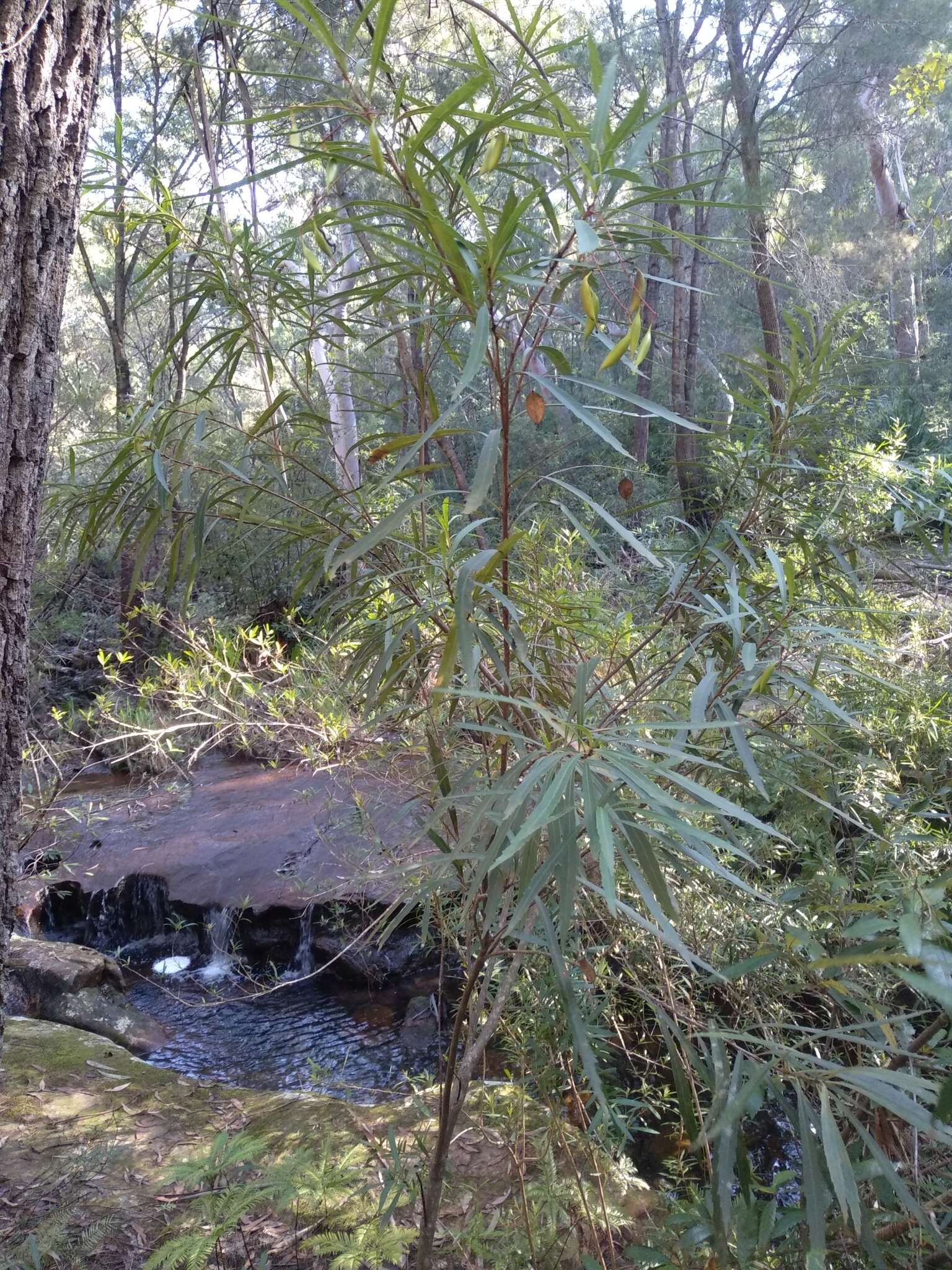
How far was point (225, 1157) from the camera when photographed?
1.50 m

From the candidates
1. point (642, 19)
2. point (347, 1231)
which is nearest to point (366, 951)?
point (347, 1231)

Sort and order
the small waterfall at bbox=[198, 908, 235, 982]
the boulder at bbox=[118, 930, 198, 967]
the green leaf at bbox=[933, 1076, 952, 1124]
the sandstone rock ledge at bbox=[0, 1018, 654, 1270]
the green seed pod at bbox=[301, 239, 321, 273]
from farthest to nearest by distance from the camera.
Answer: the boulder at bbox=[118, 930, 198, 967] < the small waterfall at bbox=[198, 908, 235, 982] < the sandstone rock ledge at bbox=[0, 1018, 654, 1270] < the green seed pod at bbox=[301, 239, 321, 273] < the green leaf at bbox=[933, 1076, 952, 1124]

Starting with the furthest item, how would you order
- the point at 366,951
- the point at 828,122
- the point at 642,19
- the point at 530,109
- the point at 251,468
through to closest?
the point at 642,19
the point at 828,122
the point at 366,951
the point at 251,468
the point at 530,109

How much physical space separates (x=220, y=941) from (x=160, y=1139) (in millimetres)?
2792

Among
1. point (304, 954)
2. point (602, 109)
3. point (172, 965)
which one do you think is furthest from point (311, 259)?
point (172, 965)

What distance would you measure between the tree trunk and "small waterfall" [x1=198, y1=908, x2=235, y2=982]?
3.63 metres

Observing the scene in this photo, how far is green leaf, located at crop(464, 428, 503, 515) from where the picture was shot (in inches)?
38.9

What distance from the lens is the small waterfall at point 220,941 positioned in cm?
502

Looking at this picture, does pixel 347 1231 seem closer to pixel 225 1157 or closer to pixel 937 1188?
pixel 225 1157

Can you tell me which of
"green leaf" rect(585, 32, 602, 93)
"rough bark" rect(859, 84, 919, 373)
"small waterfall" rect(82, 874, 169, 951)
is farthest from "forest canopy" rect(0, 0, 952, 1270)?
"rough bark" rect(859, 84, 919, 373)

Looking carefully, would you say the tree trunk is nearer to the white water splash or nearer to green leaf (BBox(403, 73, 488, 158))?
green leaf (BBox(403, 73, 488, 158))

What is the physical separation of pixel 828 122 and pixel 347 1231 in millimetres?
12500

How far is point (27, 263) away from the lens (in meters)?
1.54

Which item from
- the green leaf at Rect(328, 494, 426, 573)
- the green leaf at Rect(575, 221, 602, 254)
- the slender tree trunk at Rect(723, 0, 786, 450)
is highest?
the slender tree trunk at Rect(723, 0, 786, 450)
